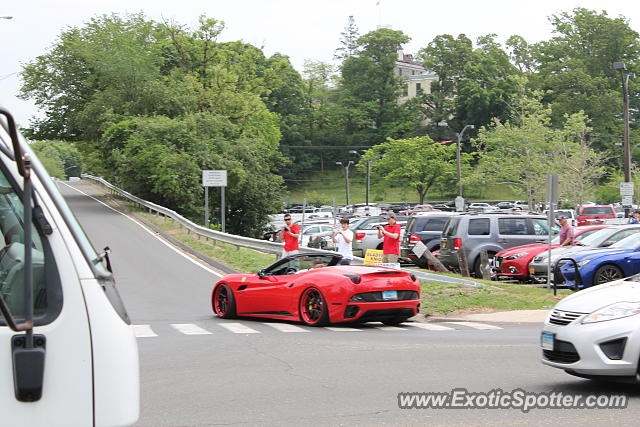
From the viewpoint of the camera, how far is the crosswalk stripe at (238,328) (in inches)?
559

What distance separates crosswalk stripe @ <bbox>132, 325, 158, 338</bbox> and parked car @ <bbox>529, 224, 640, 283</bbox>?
10.4 metres

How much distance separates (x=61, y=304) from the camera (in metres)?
3.67

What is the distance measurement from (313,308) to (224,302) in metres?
2.42

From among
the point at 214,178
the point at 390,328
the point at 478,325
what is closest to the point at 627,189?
the point at 214,178

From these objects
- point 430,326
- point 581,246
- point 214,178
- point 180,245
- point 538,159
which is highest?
point 538,159

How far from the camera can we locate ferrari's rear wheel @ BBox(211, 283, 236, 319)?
16.3 metres

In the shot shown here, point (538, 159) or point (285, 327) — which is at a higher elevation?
point (538, 159)

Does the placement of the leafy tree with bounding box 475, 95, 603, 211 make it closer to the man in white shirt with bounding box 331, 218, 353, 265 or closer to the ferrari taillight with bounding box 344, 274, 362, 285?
the man in white shirt with bounding box 331, 218, 353, 265

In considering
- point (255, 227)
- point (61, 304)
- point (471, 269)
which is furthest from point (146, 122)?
point (61, 304)

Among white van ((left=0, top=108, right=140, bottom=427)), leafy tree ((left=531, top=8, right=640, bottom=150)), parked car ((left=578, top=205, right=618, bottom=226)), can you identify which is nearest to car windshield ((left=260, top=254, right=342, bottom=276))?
white van ((left=0, top=108, right=140, bottom=427))

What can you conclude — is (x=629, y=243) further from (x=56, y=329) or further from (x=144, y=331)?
(x=56, y=329)

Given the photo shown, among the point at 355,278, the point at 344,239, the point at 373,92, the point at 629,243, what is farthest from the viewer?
the point at 373,92

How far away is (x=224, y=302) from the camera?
16.6 metres

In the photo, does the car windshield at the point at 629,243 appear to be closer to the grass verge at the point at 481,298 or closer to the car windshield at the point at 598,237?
the car windshield at the point at 598,237
